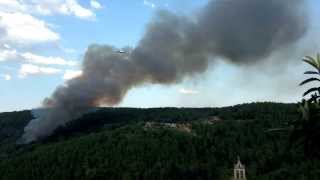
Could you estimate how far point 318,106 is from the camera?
33.7m

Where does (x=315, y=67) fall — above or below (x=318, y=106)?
above

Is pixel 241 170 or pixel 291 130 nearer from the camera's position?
pixel 291 130

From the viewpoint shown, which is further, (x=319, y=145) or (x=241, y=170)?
(x=241, y=170)

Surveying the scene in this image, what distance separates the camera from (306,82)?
112ft

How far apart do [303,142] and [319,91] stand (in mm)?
2861

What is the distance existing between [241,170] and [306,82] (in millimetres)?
139875

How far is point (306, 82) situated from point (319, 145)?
337 centimetres

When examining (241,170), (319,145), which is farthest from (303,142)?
(241,170)

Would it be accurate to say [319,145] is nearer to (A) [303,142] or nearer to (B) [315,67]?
(A) [303,142]

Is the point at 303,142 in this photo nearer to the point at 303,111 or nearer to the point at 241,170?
the point at 303,111

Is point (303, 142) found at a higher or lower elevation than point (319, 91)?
lower

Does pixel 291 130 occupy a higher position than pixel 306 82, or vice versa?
pixel 306 82

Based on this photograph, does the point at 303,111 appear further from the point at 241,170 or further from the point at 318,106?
the point at 241,170

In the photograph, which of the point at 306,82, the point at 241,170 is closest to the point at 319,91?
the point at 306,82
